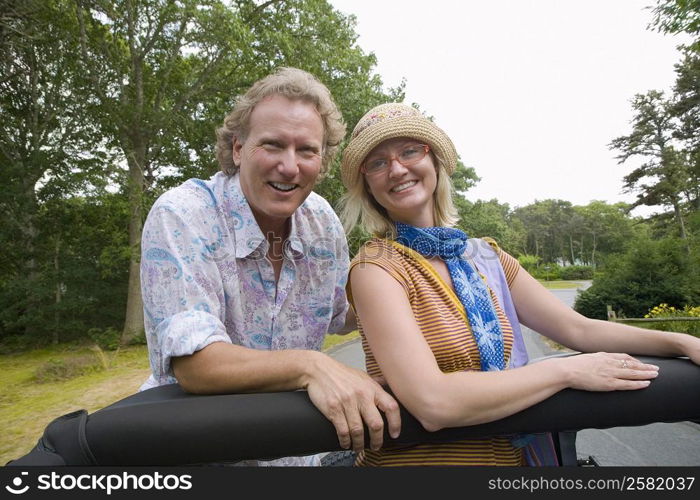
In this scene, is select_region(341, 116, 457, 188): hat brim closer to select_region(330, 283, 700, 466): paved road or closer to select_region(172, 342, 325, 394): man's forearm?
select_region(172, 342, 325, 394): man's forearm

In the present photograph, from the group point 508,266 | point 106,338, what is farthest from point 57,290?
point 508,266

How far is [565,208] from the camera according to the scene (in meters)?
78.4

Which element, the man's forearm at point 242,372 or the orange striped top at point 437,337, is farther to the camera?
the orange striped top at point 437,337

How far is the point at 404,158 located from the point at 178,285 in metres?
0.91

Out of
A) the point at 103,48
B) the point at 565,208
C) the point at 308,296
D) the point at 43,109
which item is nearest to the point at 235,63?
the point at 103,48

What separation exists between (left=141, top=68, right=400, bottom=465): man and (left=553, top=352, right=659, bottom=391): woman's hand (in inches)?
18.4

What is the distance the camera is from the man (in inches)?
44.8

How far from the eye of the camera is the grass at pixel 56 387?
635 centimetres

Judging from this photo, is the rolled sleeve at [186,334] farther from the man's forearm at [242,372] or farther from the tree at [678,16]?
the tree at [678,16]

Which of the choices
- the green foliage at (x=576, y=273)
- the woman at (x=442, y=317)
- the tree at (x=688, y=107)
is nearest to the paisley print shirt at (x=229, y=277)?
the woman at (x=442, y=317)

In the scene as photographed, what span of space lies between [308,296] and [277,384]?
2.46 ft

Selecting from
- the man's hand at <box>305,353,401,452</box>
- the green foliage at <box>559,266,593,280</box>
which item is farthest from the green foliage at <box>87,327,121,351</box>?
the green foliage at <box>559,266,593,280</box>

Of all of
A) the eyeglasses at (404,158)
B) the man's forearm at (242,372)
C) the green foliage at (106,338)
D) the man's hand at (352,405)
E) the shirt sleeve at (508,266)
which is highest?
the eyeglasses at (404,158)

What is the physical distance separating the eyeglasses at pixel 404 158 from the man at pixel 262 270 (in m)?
0.27
